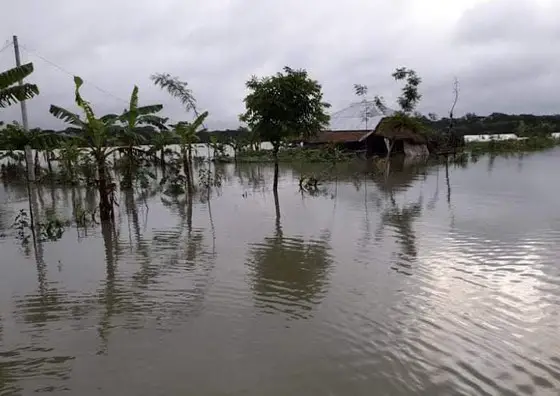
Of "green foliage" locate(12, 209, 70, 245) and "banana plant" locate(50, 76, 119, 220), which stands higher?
"banana plant" locate(50, 76, 119, 220)

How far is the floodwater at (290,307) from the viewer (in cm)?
493

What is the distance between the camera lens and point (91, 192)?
74.6 feet

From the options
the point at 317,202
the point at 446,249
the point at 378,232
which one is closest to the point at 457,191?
the point at 317,202

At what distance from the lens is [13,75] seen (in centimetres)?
896

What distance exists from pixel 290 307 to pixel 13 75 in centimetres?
681

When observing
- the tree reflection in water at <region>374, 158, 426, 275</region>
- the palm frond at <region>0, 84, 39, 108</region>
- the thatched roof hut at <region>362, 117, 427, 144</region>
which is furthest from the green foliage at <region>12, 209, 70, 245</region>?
the thatched roof hut at <region>362, 117, 427, 144</region>

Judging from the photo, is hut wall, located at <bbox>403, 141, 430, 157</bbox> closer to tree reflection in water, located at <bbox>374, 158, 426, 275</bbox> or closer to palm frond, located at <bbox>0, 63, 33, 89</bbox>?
tree reflection in water, located at <bbox>374, 158, 426, 275</bbox>

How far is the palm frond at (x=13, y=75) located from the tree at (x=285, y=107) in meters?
11.1

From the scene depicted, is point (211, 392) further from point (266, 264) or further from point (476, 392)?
point (266, 264)

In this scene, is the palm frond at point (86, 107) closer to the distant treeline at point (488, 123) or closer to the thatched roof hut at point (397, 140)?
the thatched roof hut at point (397, 140)

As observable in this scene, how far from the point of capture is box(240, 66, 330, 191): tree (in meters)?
19.3

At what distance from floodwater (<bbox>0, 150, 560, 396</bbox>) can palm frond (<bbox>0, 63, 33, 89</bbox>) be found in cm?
362

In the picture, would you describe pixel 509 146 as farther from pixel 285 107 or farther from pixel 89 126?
pixel 89 126

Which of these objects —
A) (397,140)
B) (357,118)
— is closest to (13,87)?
(397,140)
